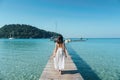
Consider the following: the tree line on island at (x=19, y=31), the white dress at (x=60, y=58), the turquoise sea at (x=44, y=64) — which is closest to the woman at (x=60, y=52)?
the white dress at (x=60, y=58)

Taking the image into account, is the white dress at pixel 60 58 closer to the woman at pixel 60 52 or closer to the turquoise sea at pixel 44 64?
the woman at pixel 60 52

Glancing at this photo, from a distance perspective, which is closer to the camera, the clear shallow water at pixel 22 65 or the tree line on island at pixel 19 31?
the clear shallow water at pixel 22 65

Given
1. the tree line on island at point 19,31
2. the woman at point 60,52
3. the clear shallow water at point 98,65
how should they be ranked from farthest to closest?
the tree line on island at point 19,31, the clear shallow water at point 98,65, the woman at point 60,52

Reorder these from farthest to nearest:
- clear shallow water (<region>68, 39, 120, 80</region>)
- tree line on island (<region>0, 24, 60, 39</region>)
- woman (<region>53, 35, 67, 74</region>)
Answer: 1. tree line on island (<region>0, 24, 60, 39</region>)
2. clear shallow water (<region>68, 39, 120, 80</region>)
3. woman (<region>53, 35, 67, 74</region>)

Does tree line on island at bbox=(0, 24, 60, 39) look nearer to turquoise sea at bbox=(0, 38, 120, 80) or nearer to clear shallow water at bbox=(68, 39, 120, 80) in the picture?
turquoise sea at bbox=(0, 38, 120, 80)

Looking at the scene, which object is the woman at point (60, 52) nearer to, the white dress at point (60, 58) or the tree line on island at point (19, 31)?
the white dress at point (60, 58)

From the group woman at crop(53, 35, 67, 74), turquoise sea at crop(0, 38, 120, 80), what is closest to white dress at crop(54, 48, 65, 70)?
woman at crop(53, 35, 67, 74)

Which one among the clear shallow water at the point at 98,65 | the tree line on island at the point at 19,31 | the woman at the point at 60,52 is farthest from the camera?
the tree line on island at the point at 19,31

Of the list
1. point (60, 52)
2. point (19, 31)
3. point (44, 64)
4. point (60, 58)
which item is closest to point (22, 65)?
point (44, 64)

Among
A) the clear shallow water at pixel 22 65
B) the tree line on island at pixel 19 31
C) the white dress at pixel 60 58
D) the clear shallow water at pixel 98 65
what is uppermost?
the tree line on island at pixel 19 31

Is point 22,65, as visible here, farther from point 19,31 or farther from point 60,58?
point 19,31

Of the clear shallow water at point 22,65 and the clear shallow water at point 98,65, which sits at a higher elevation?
the clear shallow water at point 22,65

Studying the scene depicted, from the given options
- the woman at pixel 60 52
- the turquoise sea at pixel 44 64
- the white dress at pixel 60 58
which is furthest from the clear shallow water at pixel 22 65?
the woman at pixel 60 52

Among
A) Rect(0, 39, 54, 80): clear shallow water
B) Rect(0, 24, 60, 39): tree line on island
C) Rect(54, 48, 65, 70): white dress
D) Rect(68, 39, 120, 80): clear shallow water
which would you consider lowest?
Rect(68, 39, 120, 80): clear shallow water
